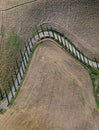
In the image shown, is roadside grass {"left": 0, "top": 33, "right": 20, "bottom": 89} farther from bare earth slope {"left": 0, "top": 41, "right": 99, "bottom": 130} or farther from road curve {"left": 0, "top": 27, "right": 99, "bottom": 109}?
bare earth slope {"left": 0, "top": 41, "right": 99, "bottom": 130}

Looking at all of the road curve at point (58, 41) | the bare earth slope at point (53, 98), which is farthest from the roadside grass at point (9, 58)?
the bare earth slope at point (53, 98)

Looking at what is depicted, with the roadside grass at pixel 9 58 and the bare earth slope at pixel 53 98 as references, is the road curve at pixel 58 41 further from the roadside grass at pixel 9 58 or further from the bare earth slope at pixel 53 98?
the roadside grass at pixel 9 58

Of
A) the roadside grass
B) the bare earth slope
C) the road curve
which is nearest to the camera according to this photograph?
the bare earth slope

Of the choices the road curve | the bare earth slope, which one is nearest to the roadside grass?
the road curve

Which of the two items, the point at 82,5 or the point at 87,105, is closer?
the point at 87,105

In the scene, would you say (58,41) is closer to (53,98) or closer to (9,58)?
(9,58)

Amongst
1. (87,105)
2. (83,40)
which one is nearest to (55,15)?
(83,40)

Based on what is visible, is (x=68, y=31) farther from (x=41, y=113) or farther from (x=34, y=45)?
(x=41, y=113)

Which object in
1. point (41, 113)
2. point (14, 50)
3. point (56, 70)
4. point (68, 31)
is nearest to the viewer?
point (41, 113)
